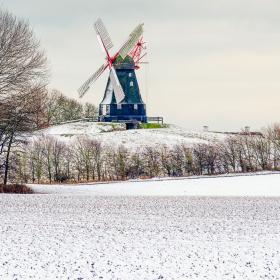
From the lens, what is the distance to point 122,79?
74438mm

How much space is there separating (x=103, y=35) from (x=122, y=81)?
623 cm

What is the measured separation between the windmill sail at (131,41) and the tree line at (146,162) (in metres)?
17.7

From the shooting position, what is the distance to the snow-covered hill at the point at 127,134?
6762 cm

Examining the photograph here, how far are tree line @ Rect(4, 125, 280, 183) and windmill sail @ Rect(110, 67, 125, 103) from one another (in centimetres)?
1364

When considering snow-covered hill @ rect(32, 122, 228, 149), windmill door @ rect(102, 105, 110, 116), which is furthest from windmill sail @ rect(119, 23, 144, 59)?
snow-covered hill @ rect(32, 122, 228, 149)

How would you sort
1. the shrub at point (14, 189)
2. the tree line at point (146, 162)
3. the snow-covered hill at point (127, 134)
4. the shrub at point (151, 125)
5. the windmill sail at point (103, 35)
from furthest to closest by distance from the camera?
the shrub at point (151, 125) → the windmill sail at point (103, 35) → the snow-covered hill at point (127, 134) → the tree line at point (146, 162) → the shrub at point (14, 189)

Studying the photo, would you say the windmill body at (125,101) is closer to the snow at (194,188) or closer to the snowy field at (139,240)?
the snow at (194,188)

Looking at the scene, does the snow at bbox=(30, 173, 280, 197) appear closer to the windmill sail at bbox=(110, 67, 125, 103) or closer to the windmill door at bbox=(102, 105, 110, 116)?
the windmill sail at bbox=(110, 67, 125, 103)

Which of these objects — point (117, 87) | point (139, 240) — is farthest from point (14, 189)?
point (117, 87)

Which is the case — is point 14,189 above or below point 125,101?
below

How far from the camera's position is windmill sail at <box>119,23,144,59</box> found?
7062cm

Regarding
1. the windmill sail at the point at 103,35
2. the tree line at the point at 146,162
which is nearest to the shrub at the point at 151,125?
the windmill sail at the point at 103,35

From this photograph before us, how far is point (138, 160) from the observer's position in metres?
54.2

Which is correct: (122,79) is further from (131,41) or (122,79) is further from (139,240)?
(139,240)
